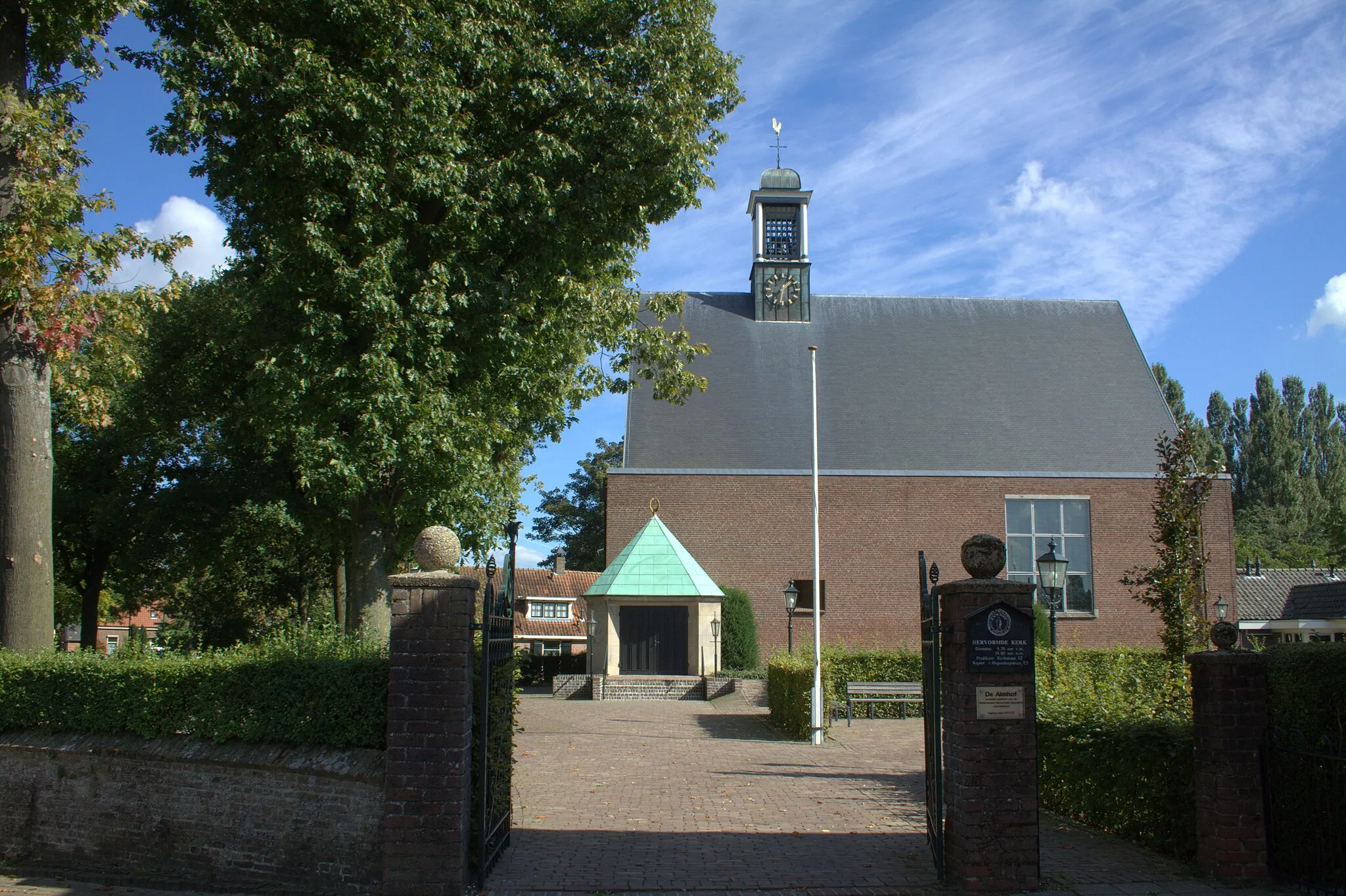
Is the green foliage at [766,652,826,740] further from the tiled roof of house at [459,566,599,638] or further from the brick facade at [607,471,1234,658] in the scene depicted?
the tiled roof of house at [459,566,599,638]

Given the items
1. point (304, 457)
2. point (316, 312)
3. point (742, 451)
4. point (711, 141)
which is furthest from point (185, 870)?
point (742, 451)

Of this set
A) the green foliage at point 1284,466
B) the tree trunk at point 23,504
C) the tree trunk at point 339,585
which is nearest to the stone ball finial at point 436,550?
the tree trunk at point 23,504

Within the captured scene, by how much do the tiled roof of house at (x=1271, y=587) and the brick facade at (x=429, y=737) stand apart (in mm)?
37164

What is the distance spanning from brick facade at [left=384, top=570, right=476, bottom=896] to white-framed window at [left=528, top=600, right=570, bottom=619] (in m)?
47.9

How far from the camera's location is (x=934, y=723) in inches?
285

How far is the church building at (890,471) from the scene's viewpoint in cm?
3027

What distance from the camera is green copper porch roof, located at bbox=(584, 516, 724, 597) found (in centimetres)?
2786

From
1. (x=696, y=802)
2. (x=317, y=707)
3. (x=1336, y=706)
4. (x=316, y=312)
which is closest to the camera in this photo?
(x=1336, y=706)

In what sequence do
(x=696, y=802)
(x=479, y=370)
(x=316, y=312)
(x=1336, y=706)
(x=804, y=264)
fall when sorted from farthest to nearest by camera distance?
1. (x=804, y=264)
2. (x=479, y=370)
3. (x=316, y=312)
4. (x=696, y=802)
5. (x=1336, y=706)

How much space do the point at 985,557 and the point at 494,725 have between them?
3645 mm

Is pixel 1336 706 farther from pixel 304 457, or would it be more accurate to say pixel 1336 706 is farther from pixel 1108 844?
pixel 304 457

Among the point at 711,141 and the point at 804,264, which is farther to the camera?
the point at 804,264

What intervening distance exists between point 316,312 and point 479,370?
2.26m

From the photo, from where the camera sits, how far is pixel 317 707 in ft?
23.2
